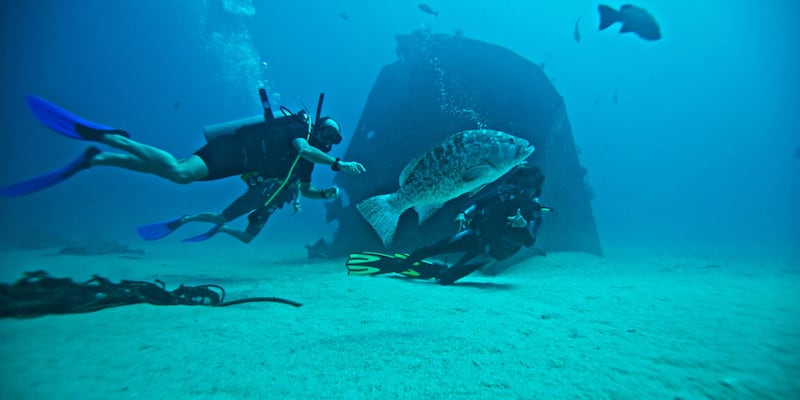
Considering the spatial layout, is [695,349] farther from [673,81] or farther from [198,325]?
[673,81]

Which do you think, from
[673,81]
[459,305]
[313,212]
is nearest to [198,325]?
[459,305]

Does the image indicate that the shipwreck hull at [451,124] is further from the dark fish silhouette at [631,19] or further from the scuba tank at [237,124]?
the scuba tank at [237,124]

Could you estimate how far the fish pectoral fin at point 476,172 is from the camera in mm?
2736

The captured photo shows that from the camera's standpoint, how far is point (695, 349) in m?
2.26

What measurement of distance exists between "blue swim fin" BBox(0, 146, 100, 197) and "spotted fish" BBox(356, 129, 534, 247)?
3.08 meters

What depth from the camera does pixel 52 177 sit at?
2.92 meters

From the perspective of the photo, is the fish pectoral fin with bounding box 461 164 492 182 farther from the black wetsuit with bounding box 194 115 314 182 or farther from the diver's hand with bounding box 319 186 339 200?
the black wetsuit with bounding box 194 115 314 182

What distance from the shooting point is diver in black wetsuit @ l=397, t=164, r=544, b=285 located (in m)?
5.21

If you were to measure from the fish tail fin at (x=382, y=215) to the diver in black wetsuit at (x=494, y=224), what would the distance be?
2.04 meters

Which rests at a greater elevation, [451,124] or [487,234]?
[451,124]

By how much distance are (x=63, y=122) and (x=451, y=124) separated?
27.7ft

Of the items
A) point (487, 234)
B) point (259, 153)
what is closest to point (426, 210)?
point (487, 234)

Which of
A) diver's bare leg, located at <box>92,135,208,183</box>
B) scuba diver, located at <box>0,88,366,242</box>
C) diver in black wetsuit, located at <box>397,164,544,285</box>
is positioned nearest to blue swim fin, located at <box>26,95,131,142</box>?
scuba diver, located at <box>0,88,366,242</box>

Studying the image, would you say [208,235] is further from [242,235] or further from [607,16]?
[607,16]
